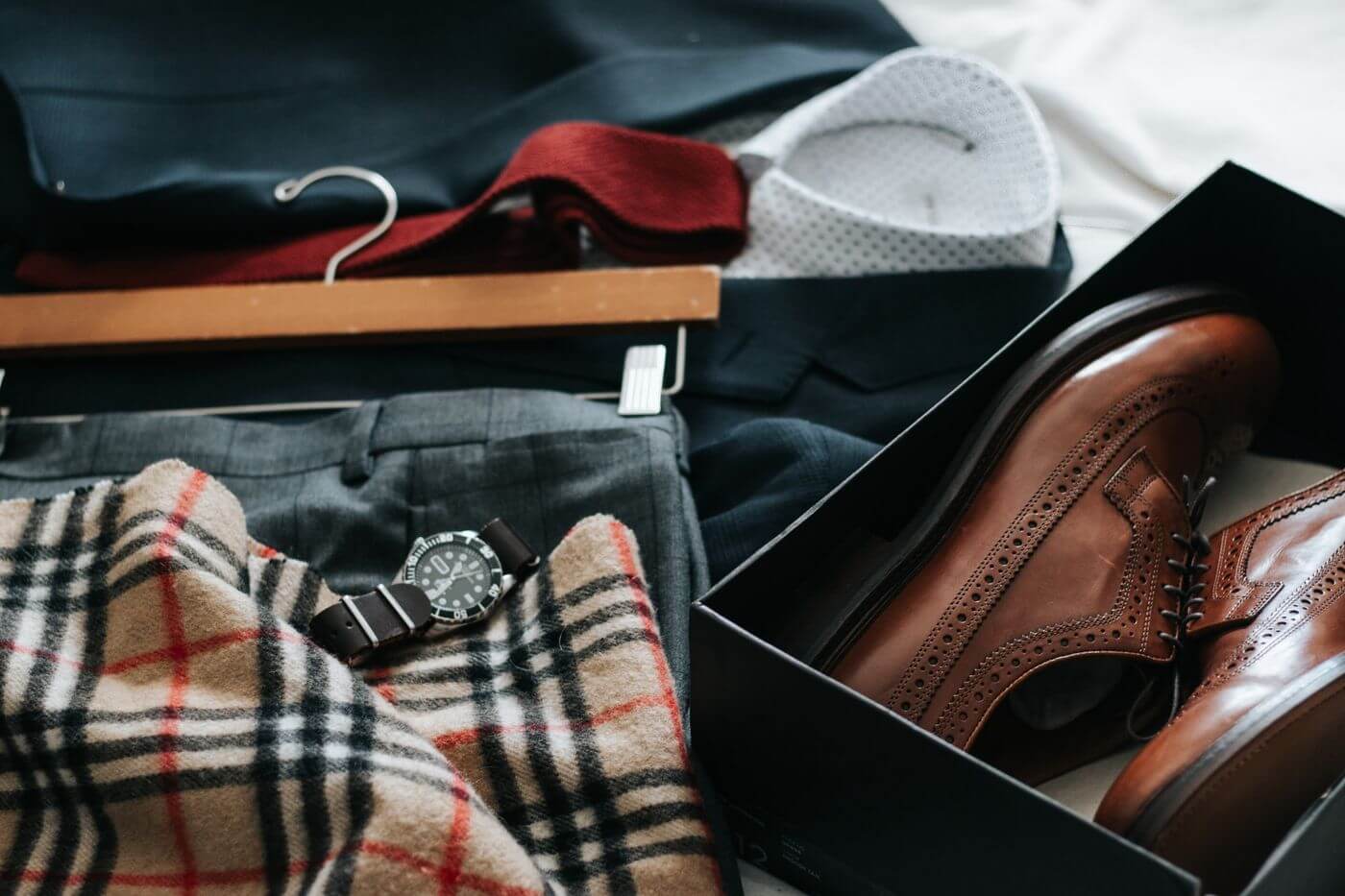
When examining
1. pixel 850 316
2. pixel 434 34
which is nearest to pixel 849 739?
pixel 850 316

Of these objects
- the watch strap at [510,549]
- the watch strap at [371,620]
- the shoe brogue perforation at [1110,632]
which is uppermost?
the shoe brogue perforation at [1110,632]

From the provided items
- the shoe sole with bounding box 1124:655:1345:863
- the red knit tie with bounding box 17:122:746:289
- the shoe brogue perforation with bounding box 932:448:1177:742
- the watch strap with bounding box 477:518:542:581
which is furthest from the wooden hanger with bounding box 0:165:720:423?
the shoe sole with bounding box 1124:655:1345:863

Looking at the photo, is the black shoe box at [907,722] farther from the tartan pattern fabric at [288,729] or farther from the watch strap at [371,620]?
the watch strap at [371,620]

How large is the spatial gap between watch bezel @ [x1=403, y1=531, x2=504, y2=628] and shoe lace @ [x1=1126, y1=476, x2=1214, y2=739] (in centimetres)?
33

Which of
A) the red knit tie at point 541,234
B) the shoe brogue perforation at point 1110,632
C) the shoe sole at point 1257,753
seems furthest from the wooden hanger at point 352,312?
the shoe sole at point 1257,753

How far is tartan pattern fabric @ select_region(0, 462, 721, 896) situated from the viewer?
1.86 ft

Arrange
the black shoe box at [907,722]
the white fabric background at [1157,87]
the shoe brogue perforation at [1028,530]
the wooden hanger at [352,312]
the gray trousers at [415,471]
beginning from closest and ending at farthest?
the black shoe box at [907,722], the shoe brogue perforation at [1028,530], the gray trousers at [415,471], the wooden hanger at [352,312], the white fabric background at [1157,87]

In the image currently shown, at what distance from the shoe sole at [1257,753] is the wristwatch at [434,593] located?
332mm

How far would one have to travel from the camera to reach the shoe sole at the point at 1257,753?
54 cm

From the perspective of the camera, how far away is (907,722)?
0.51m

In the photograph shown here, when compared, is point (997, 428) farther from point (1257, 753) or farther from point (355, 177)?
point (355, 177)

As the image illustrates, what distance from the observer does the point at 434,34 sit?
1.04 m

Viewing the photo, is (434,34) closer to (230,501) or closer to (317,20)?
(317,20)

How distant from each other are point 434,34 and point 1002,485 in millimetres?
632
